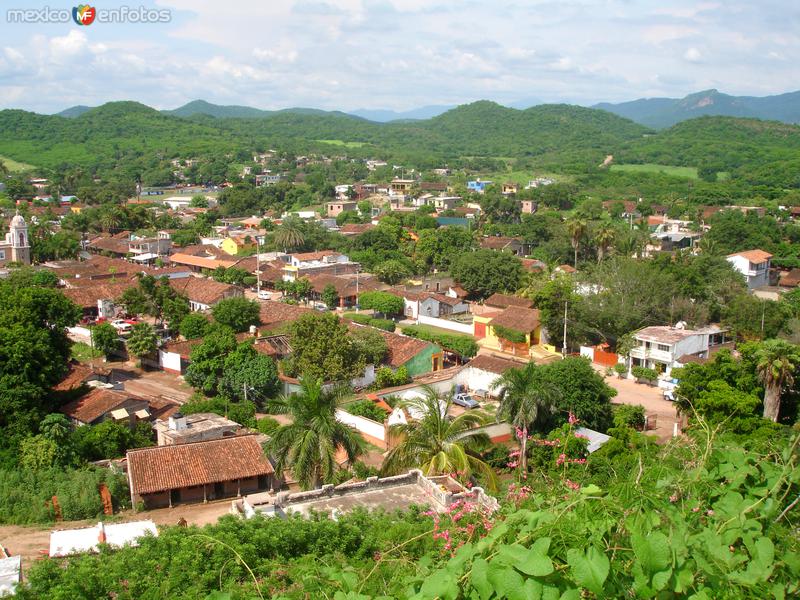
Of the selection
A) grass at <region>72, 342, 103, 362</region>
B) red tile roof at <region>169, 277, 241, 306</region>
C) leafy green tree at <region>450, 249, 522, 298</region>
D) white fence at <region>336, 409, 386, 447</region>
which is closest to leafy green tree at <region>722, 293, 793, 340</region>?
leafy green tree at <region>450, 249, 522, 298</region>

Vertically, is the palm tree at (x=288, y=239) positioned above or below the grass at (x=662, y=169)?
below

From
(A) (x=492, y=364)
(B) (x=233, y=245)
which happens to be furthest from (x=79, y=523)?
(B) (x=233, y=245)

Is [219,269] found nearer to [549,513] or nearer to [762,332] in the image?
[762,332]

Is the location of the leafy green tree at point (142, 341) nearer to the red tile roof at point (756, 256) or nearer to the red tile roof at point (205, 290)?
the red tile roof at point (205, 290)

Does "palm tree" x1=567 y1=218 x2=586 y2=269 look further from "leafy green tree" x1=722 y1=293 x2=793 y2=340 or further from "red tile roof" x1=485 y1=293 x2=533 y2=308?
"leafy green tree" x1=722 y1=293 x2=793 y2=340

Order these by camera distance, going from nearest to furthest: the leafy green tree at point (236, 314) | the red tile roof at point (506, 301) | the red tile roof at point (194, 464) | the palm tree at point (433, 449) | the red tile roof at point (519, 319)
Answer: the palm tree at point (433, 449) < the red tile roof at point (194, 464) < the leafy green tree at point (236, 314) < the red tile roof at point (519, 319) < the red tile roof at point (506, 301)

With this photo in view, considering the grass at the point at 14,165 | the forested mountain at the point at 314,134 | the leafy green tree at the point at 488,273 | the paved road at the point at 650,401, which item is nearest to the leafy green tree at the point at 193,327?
the paved road at the point at 650,401

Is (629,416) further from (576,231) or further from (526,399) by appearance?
(576,231)
